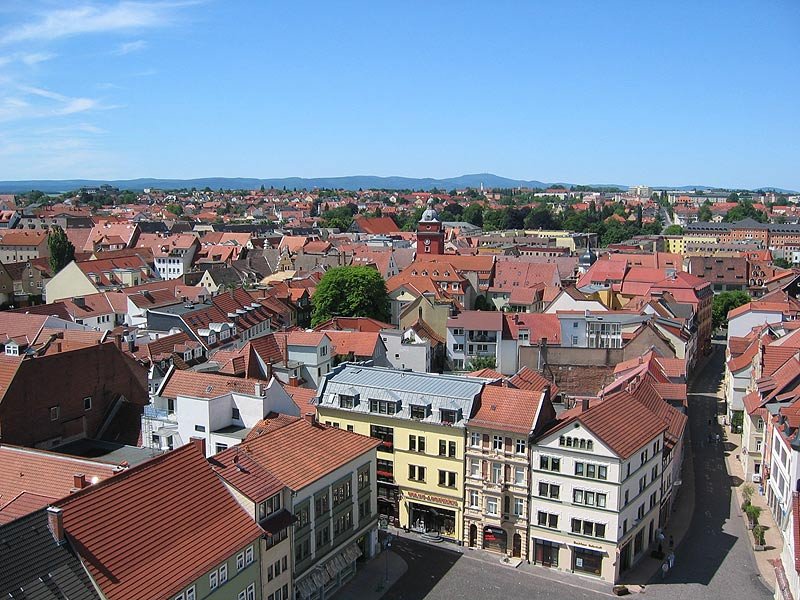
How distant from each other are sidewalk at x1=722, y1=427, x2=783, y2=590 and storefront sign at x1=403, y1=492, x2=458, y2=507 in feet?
56.4

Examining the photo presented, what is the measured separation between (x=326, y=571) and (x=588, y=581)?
14.3 m

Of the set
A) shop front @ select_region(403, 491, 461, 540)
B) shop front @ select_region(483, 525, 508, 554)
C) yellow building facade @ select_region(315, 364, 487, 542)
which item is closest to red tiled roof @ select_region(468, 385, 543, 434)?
yellow building facade @ select_region(315, 364, 487, 542)

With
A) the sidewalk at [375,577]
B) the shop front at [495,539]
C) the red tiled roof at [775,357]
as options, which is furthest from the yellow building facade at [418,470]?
the red tiled roof at [775,357]

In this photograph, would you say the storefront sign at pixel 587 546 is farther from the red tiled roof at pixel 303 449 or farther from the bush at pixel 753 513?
the red tiled roof at pixel 303 449

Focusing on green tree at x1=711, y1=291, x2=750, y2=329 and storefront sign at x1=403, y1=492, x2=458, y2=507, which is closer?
storefront sign at x1=403, y1=492, x2=458, y2=507

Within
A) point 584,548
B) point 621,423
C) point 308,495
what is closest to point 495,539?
point 584,548

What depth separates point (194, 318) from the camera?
244 ft

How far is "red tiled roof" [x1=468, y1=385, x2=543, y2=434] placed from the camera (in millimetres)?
42531

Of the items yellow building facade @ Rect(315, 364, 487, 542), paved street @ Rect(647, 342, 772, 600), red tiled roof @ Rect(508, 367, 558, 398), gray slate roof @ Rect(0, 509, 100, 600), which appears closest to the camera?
gray slate roof @ Rect(0, 509, 100, 600)

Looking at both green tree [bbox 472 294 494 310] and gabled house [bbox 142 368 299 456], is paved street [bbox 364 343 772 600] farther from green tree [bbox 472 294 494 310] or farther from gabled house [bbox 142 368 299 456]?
green tree [bbox 472 294 494 310]

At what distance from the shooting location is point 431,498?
149 ft

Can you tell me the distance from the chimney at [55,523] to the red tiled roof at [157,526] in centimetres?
47

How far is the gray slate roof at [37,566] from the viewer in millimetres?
24641

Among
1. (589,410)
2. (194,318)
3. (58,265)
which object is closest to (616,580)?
(589,410)
